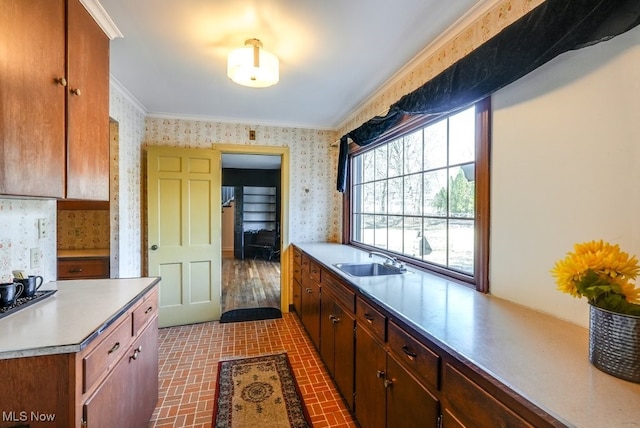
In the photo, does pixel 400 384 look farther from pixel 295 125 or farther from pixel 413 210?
pixel 295 125

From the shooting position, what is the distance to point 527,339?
1.08 metres

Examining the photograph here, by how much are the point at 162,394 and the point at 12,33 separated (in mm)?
2223

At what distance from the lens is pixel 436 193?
87.7 inches

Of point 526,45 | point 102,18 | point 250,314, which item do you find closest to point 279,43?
point 102,18

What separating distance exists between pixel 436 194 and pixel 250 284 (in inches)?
157

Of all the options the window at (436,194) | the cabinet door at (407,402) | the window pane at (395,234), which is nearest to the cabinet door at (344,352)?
the cabinet door at (407,402)

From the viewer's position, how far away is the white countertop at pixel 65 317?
1.00m

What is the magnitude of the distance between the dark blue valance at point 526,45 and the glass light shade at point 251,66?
97 centimetres

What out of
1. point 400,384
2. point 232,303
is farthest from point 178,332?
point 400,384

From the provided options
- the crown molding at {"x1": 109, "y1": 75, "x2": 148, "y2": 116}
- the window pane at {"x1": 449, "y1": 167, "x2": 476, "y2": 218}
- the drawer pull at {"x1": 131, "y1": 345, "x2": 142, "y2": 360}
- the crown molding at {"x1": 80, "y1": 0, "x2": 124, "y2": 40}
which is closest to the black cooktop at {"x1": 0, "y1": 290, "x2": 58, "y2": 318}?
the drawer pull at {"x1": 131, "y1": 345, "x2": 142, "y2": 360}

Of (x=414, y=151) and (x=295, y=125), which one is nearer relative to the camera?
(x=414, y=151)

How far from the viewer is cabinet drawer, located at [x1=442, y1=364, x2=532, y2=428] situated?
82cm

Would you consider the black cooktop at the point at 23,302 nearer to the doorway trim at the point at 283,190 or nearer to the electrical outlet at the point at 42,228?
the electrical outlet at the point at 42,228

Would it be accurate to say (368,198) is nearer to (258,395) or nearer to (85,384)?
(258,395)
